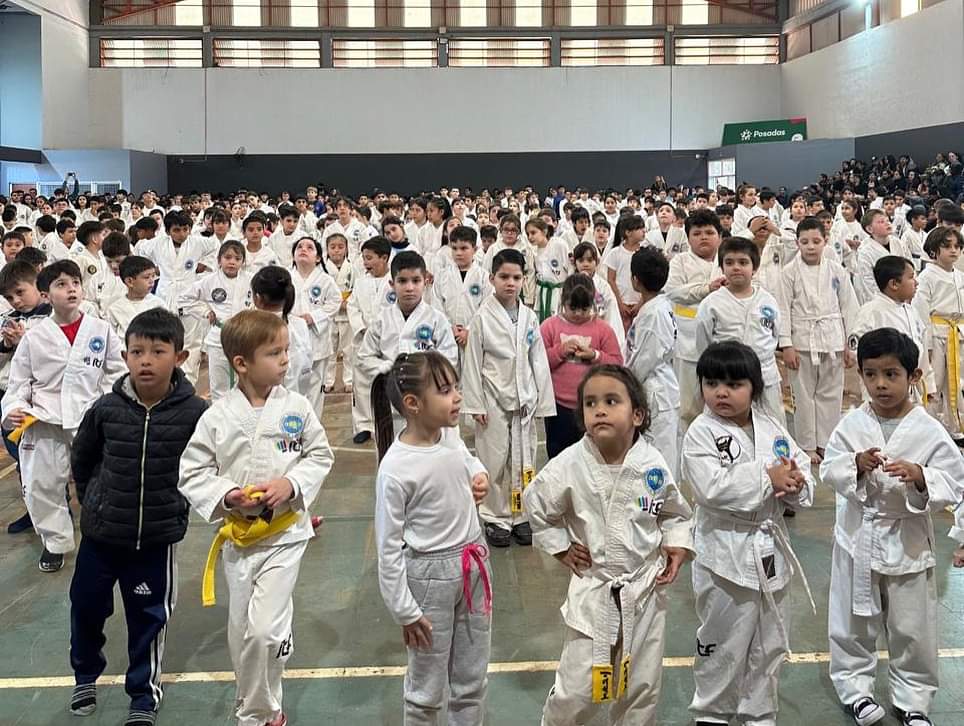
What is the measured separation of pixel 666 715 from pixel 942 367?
4717mm

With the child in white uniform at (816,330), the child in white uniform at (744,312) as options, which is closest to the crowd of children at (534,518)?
the child in white uniform at (744,312)

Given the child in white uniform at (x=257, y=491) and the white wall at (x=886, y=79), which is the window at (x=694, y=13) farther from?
the child in white uniform at (x=257, y=491)

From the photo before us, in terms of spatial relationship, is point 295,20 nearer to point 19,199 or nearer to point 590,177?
point 590,177

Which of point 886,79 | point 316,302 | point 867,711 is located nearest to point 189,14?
point 886,79

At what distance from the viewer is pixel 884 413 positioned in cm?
365

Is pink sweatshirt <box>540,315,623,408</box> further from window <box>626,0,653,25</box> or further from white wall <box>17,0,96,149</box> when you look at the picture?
window <box>626,0,653,25</box>

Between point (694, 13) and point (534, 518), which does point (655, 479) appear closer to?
point (534, 518)

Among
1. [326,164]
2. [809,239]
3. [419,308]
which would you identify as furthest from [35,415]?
[326,164]

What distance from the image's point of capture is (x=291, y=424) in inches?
137

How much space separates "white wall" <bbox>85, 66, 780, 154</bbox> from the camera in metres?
28.2

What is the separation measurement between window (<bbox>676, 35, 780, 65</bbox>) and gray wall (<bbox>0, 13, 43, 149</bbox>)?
1730 cm

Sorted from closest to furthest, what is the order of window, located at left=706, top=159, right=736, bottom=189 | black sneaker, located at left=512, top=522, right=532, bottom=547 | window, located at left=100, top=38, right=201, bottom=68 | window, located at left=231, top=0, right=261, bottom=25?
black sneaker, located at left=512, top=522, right=532, bottom=547, window, located at left=706, top=159, right=736, bottom=189, window, located at left=231, top=0, right=261, bottom=25, window, located at left=100, top=38, right=201, bottom=68

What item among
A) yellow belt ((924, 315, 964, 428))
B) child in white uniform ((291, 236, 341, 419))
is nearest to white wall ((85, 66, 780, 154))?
child in white uniform ((291, 236, 341, 419))

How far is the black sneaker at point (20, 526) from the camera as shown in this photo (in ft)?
20.1
